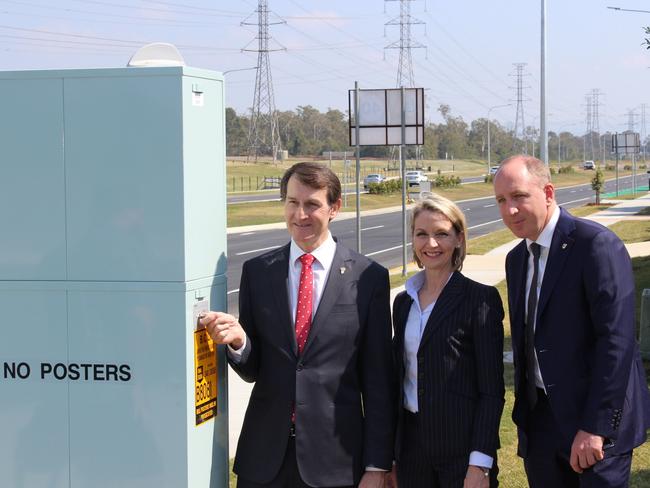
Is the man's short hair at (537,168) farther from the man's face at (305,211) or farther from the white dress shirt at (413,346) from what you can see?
the man's face at (305,211)

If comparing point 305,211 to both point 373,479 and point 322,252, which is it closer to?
point 322,252

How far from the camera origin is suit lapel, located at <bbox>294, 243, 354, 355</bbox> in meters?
3.63

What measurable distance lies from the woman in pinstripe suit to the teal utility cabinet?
829mm

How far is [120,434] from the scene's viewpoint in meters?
3.79

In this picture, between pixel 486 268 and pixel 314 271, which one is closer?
pixel 314 271

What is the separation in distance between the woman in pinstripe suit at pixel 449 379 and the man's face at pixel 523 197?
0.21 metres

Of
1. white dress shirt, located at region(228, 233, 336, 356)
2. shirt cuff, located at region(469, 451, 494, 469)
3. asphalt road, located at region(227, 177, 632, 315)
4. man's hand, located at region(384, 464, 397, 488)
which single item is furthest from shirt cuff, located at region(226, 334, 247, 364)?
asphalt road, located at region(227, 177, 632, 315)

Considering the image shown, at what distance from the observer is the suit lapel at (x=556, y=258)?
11.9 ft

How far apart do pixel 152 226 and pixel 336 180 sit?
725 mm

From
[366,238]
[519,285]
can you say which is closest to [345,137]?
[366,238]

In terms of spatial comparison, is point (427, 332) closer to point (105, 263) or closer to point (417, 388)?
point (417, 388)

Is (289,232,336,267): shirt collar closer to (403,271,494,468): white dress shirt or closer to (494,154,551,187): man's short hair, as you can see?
(403,271,494,468): white dress shirt

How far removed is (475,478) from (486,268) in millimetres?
15674

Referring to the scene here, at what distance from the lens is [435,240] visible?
3.69 meters
